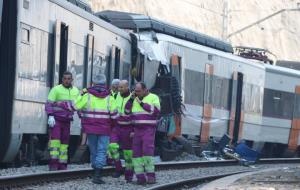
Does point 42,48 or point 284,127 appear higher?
point 42,48

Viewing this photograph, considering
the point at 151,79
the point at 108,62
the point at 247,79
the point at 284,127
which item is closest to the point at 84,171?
the point at 108,62

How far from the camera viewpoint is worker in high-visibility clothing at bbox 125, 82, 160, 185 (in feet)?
45.0

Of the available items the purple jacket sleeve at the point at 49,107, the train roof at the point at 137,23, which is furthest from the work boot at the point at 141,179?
the train roof at the point at 137,23

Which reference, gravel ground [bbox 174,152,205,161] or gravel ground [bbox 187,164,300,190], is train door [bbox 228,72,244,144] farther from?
gravel ground [bbox 187,164,300,190]

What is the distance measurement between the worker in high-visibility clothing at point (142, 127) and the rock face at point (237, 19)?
44.3m

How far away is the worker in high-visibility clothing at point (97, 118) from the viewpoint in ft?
43.9

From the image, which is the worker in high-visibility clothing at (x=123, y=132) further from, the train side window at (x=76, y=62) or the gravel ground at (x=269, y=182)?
the train side window at (x=76, y=62)

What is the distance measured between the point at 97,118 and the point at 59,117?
4.33 feet

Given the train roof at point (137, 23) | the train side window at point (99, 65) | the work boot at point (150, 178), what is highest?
the train roof at point (137, 23)

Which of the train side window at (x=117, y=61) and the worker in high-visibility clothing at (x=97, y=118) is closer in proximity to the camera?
the worker in high-visibility clothing at (x=97, y=118)

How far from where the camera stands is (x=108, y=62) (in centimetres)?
1922

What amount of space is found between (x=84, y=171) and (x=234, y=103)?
13491 millimetres

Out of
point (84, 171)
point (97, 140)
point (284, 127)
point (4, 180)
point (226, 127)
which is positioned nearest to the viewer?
point (4, 180)

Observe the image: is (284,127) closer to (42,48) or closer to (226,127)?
(226,127)
